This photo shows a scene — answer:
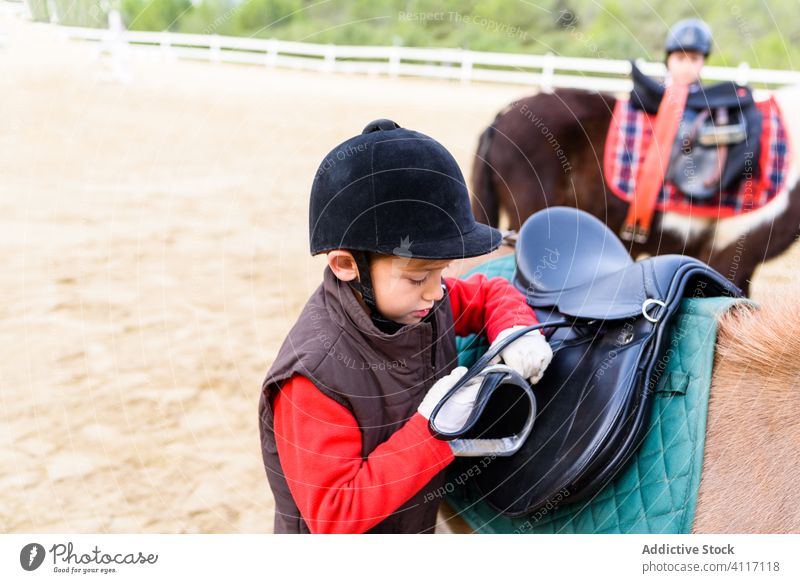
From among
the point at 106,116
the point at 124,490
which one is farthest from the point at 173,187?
the point at 124,490

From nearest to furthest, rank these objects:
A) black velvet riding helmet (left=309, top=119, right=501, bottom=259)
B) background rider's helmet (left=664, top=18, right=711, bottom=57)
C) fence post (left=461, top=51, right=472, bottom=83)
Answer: black velvet riding helmet (left=309, top=119, right=501, bottom=259) → background rider's helmet (left=664, top=18, right=711, bottom=57) → fence post (left=461, top=51, right=472, bottom=83)

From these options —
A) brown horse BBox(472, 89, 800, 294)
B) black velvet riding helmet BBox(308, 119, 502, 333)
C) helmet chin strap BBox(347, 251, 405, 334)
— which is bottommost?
brown horse BBox(472, 89, 800, 294)

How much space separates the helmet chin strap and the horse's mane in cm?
50

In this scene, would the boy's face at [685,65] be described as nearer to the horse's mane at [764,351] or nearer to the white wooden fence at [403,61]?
the horse's mane at [764,351]

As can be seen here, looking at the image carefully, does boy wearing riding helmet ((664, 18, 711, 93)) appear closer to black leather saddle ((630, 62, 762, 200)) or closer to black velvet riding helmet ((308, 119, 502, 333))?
black leather saddle ((630, 62, 762, 200))

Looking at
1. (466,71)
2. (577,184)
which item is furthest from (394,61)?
(577,184)

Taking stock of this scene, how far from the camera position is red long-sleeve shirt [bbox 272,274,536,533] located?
100cm

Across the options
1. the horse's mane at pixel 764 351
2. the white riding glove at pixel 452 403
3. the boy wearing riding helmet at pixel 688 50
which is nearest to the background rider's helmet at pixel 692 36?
the boy wearing riding helmet at pixel 688 50

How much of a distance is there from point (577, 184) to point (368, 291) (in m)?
2.66

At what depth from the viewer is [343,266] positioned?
1.06 meters

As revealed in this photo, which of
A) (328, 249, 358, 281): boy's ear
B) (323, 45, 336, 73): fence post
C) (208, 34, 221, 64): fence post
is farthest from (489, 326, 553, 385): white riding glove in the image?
(208, 34, 221, 64): fence post

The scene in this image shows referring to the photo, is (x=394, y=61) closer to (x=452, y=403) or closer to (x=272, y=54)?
(x=272, y=54)
